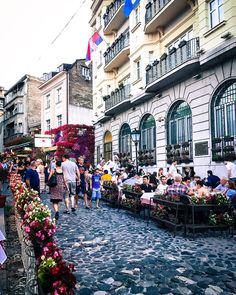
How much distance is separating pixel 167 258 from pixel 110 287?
163 centimetres

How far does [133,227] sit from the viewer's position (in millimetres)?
8758

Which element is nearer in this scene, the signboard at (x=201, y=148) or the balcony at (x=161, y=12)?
the signboard at (x=201, y=148)

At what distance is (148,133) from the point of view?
66.0ft

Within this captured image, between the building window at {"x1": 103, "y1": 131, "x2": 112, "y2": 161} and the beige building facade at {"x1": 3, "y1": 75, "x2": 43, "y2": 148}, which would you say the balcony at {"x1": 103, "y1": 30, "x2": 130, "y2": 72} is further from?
the beige building facade at {"x1": 3, "y1": 75, "x2": 43, "y2": 148}

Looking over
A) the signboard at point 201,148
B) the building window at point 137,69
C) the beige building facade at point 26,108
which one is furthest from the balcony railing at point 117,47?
the beige building facade at point 26,108

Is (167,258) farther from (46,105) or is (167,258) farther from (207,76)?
(46,105)

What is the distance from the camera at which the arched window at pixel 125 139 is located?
22998 mm

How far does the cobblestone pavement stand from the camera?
4.55m

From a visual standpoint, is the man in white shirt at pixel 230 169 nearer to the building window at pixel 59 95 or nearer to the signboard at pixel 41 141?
the signboard at pixel 41 141

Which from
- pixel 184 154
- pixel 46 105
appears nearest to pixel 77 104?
pixel 46 105

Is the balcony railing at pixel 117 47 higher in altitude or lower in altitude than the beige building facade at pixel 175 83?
higher

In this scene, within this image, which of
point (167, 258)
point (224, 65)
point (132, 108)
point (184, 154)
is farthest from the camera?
point (132, 108)

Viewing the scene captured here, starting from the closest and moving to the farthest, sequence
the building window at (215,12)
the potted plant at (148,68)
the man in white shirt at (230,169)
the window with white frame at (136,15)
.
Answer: the man in white shirt at (230,169)
the building window at (215,12)
the potted plant at (148,68)
the window with white frame at (136,15)

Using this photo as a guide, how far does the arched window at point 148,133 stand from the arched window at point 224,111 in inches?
226
